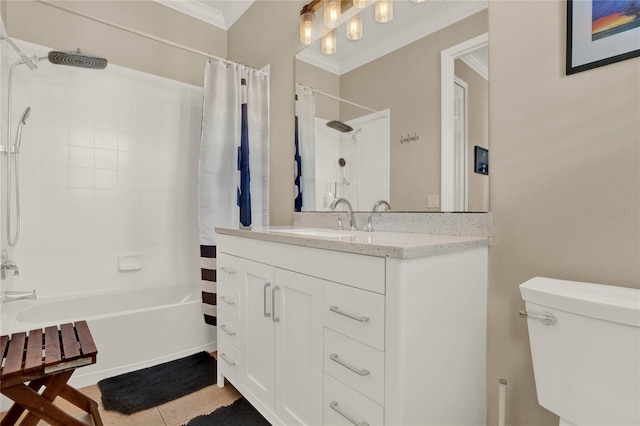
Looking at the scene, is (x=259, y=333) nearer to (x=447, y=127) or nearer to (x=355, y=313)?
(x=355, y=313)

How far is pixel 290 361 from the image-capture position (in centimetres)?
129

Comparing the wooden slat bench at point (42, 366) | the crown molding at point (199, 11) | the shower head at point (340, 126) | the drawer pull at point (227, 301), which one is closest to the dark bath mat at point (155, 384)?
the wooden slat bench at point (42, 366)

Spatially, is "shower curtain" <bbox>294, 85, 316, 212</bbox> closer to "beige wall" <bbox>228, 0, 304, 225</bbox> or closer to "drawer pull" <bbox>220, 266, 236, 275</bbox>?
"beige wall" <bbox>228, 0, 304, 225</bbox>

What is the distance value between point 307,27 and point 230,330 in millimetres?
1839

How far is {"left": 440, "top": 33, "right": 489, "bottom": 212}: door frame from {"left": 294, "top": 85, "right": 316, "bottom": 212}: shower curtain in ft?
2.90

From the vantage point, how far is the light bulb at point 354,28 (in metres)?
1.76

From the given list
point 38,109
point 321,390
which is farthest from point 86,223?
point 321,390

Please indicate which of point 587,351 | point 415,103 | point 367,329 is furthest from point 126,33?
point 587,351

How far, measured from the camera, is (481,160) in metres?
1.28

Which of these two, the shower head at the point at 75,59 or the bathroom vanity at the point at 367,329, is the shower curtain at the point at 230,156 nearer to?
the shower head at the point at 75,59

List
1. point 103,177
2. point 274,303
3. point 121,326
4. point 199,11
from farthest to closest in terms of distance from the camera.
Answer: point 199,11
point 103,177
point 121,326
point 274,303

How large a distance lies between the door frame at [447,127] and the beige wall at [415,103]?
0.7 inches

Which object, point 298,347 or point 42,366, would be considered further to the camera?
point 298,347

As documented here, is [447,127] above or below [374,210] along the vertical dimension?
above
